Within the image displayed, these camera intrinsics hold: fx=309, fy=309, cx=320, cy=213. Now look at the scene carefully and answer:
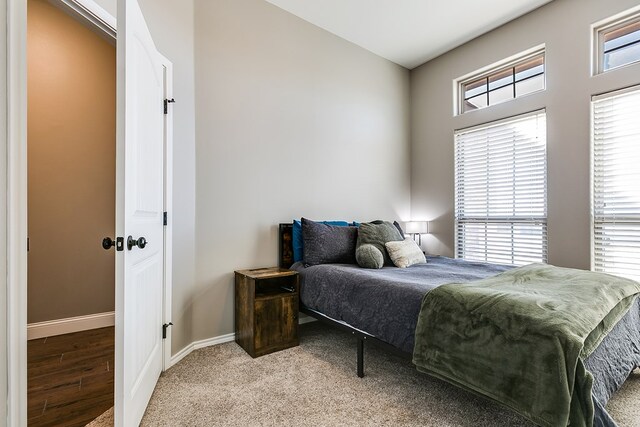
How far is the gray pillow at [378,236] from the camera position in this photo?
9.48ft

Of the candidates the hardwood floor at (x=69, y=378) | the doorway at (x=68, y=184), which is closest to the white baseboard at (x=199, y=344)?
the hardwood floor at (x=69, y=378)

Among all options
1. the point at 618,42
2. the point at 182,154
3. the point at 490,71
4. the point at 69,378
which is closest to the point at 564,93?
the point at 618,42

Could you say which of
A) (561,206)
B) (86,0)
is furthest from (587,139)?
(86,0)

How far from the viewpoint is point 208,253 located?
2604 millimetres

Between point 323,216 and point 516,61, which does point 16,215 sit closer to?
point 323,216

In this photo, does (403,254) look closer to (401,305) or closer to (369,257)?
(369,257)

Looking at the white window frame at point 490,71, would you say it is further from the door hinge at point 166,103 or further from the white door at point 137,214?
the white door at point 137,214

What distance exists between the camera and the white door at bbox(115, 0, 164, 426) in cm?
131

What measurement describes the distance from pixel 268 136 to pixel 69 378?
238 centimetres

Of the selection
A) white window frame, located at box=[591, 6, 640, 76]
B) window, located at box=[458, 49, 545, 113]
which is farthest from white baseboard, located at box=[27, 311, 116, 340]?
white window frame, located at box=[591, 6, 640, 76]

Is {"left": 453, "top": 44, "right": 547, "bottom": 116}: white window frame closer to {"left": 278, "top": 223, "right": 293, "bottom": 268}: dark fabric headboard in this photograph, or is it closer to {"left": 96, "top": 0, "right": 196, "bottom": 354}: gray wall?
{"left": 278, "top": 223, "right": 293, "bottom": 268}: dark fabric headboard

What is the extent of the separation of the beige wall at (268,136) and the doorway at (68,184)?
1.28 m

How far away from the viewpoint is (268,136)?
3000 mm

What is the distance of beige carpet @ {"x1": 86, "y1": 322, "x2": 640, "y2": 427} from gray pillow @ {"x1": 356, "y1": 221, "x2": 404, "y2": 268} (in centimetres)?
91
